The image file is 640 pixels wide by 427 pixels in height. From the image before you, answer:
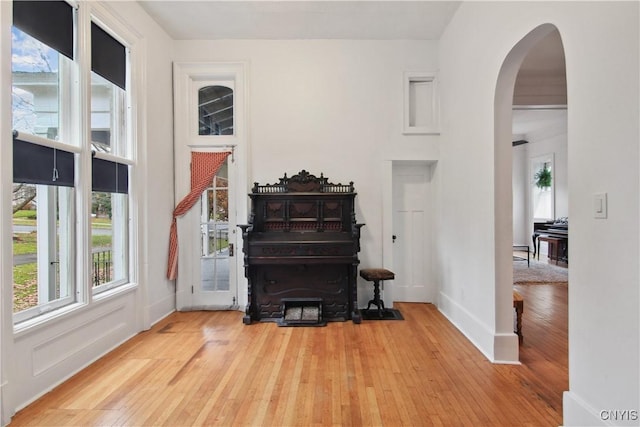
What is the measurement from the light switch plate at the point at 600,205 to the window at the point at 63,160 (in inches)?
144

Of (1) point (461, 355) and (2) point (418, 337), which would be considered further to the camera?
(2) point (418, 337)

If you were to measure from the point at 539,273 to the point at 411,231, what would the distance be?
3.61 m

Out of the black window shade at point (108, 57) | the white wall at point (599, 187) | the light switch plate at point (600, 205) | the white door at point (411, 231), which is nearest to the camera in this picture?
the white wall at point (599, 187)

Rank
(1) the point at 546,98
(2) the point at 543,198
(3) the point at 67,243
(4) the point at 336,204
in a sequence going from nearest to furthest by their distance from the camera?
(3) the point at 67,243
(4) the point at 336,204
(1) the point at 546,98
(2) the point at 543,198

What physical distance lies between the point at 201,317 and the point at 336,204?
7.44 feet

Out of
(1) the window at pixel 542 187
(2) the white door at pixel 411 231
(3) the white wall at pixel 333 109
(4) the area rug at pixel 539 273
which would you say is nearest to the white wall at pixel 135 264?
(3) the white wall at pixel 333 109

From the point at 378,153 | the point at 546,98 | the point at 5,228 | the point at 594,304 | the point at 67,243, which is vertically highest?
the point at 546,98

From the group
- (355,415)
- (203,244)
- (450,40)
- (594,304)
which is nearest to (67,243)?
(203,244)

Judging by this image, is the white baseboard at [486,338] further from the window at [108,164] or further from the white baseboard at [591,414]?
the window at [108,164]

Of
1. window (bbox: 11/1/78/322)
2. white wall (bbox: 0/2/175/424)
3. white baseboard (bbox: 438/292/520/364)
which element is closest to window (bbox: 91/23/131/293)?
white wall (bbox: 0/2/175/424)

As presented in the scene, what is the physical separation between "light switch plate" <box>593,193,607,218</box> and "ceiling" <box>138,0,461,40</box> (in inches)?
113

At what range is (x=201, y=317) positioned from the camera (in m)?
3.87

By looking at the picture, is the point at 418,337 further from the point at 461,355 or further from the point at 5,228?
the point at 5,228

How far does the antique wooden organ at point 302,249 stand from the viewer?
359 cm
